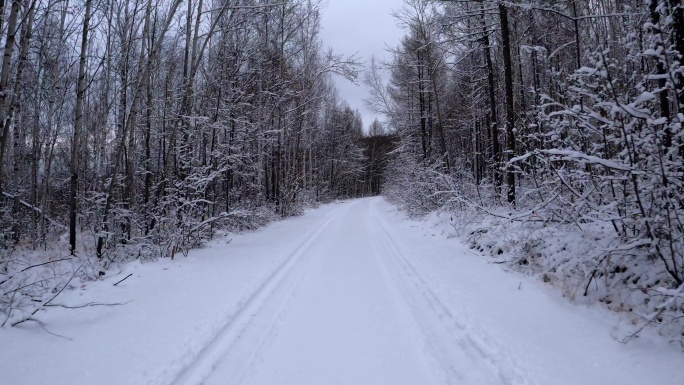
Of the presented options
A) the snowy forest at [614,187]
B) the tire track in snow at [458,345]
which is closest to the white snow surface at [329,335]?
the tire track in snow at [458,345]

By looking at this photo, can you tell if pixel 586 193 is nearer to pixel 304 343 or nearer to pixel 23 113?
pixel 304 343

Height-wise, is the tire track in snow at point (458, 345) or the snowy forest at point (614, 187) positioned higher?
the snowy forest at point (614, 187)

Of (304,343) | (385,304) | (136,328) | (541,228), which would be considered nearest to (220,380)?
(304,343)

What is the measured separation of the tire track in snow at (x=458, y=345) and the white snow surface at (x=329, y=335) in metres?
0.01

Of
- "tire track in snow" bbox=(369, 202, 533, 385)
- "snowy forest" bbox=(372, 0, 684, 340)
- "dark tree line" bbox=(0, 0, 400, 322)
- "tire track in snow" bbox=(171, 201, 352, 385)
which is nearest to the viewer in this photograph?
"tire track in snow" bbox=(369, 202, 533, 385)

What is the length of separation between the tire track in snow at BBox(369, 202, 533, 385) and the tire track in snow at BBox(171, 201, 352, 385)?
5.85 feet

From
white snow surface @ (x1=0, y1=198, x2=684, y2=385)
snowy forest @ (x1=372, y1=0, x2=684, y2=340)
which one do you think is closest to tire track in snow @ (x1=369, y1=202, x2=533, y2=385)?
white snow surface @ (x1=0, y1=198, x2=684, y2=385)

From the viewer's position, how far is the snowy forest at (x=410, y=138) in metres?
4.18

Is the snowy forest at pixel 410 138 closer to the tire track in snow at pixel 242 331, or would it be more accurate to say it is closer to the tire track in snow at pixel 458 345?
the tire track in snow at pixel 458 345

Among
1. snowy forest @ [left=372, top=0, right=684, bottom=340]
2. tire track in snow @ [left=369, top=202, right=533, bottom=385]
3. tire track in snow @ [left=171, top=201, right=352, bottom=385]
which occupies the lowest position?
tire track in snow @ [left=369, top=202, right=533, bottom=385]

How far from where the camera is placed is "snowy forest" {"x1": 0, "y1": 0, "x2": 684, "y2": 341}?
4176mm

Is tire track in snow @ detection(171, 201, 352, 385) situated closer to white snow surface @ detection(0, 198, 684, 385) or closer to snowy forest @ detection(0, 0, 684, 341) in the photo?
white snow surface @ detection(0, 198, 684, 385)

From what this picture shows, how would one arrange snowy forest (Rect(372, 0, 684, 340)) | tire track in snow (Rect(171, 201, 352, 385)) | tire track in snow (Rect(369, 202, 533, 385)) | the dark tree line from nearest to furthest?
tire track in snow (Rect(369, 202, 533, 385)), tire track in snow (Rect(171, 201, 352, 385)), snowy forest (Rect(372, 0, 684, 340)), the dark tree line

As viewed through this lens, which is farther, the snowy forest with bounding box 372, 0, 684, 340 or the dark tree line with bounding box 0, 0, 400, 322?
the dark tree line with bounding box 0, 0, 400, 322
